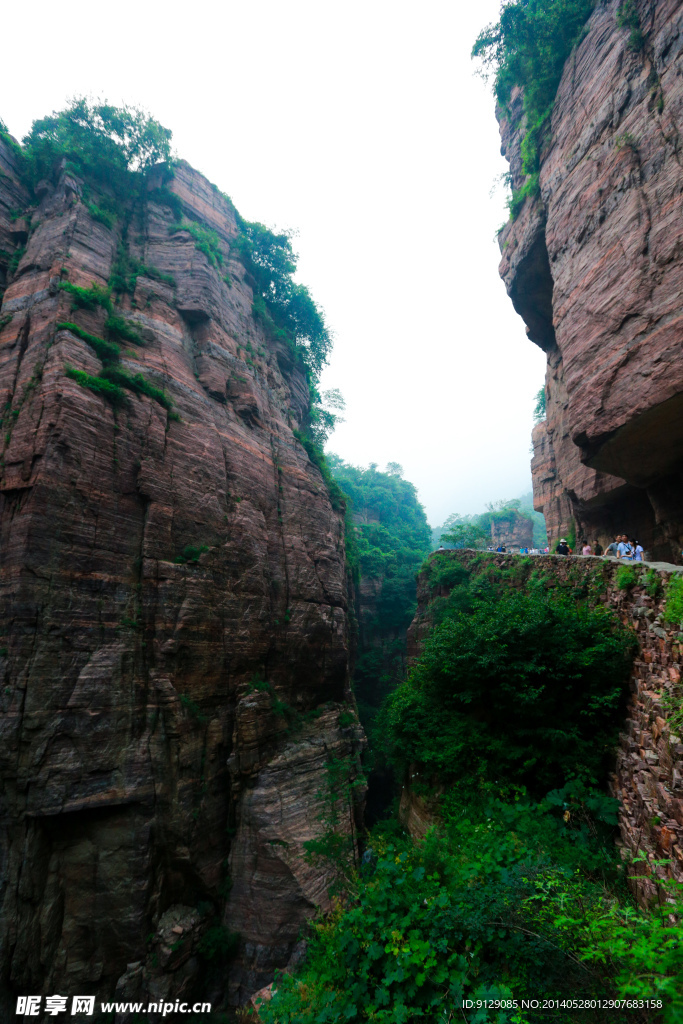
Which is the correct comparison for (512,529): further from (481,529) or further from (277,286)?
(277,286)

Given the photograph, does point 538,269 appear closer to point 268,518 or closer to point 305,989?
point 268,518

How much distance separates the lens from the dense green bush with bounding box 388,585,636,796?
689cm

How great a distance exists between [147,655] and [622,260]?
15616 mm

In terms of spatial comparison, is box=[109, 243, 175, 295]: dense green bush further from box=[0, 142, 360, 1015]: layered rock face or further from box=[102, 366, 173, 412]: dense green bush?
box=[102, 366, 173, 412]: dense green bush

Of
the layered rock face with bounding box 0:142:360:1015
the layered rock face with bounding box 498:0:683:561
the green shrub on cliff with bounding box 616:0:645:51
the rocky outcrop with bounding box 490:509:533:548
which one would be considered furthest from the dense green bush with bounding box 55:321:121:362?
the rocky outcrop with bounding box 490:509:533:548

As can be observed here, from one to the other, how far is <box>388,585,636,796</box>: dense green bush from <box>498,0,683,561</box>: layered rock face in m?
4.77

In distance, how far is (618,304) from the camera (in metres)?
10.2

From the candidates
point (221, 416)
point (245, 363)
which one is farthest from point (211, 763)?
point (245, 363)

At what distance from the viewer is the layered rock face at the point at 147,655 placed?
8.86m

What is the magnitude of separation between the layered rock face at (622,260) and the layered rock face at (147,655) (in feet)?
35.4

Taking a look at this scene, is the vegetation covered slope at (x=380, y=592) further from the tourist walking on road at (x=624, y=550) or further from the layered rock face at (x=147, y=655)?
the tourist walking on road at (x=624, y=550)

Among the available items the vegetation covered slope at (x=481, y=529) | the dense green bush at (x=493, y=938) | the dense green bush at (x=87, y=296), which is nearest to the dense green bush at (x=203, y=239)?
the dense green bush at (x=87, y=296)

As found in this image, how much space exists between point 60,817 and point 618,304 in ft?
58.2

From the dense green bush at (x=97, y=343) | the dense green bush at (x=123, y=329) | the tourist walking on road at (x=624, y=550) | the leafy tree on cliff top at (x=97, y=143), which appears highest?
the leafy tree on cliff top at (x=97, y=143)
